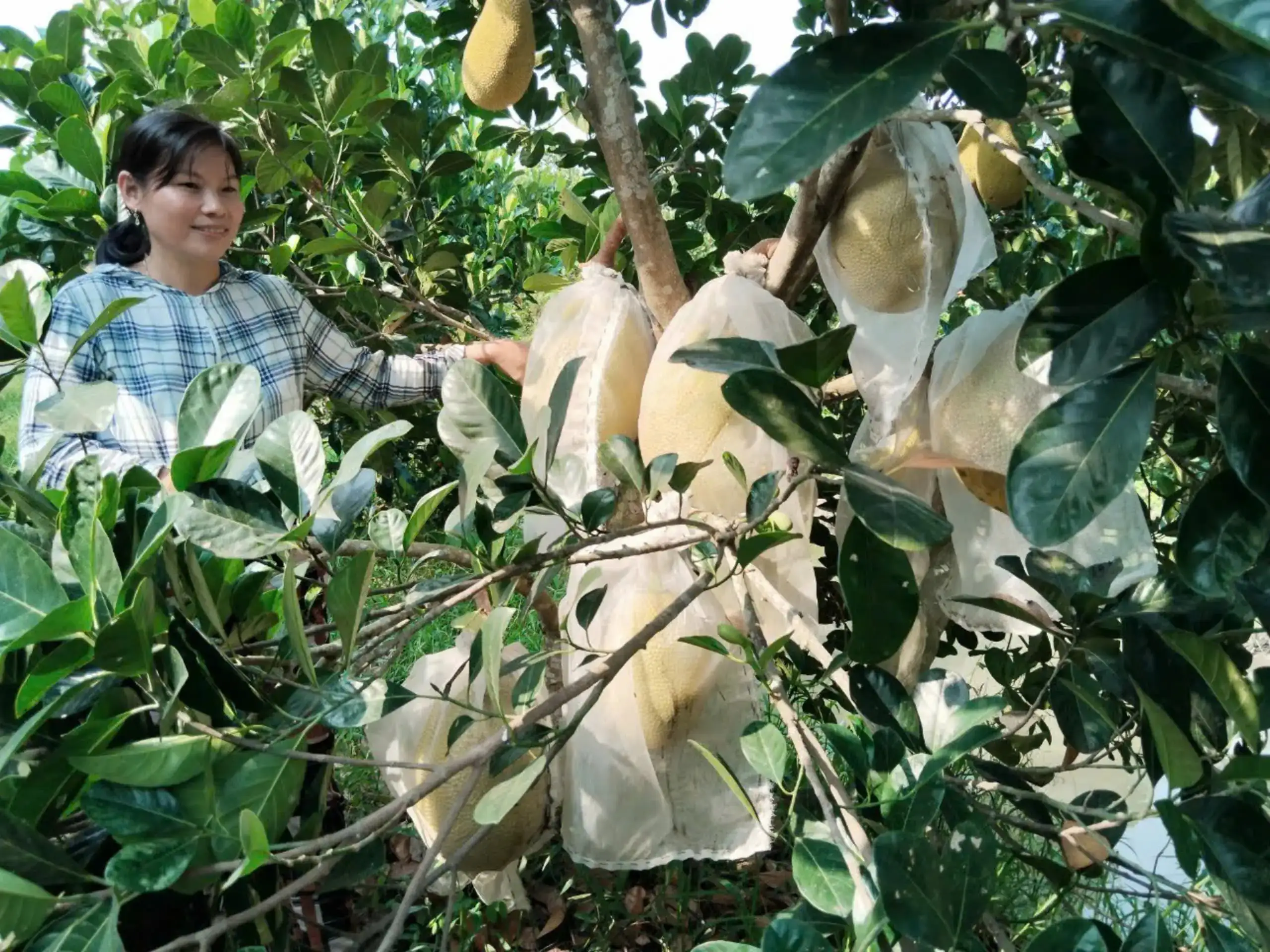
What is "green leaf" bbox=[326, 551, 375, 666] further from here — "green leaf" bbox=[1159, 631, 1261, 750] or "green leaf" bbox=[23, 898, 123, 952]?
"green leaf" bbox=[1159, 631, 1261, 750]

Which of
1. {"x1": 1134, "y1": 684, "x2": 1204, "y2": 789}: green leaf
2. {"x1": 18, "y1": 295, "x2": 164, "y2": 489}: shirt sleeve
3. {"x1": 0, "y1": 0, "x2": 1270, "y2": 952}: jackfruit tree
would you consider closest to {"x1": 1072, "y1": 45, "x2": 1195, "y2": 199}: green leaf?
{"x1": 0, "y1": 0, "x2": 1270, "y2": 952}: jackfruit tree

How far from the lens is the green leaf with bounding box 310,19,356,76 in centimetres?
118

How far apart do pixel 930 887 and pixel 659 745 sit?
0.50 m

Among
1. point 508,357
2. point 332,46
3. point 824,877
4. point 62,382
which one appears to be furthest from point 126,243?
point 824,877

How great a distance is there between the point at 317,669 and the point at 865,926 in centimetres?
31

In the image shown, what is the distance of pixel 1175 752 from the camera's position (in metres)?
0.43

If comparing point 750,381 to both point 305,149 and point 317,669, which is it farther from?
point 305,149

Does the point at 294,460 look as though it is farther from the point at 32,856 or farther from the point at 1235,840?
the point at 1235,840

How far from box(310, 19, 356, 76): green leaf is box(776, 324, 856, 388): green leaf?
99 cm

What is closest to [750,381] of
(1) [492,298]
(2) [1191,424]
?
(2) [1191,424]

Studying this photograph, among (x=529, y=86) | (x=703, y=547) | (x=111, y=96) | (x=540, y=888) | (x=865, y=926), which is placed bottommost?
(x=540, y=888)

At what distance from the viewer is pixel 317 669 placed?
1.72 ft

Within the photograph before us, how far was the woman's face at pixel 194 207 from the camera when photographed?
1.32m

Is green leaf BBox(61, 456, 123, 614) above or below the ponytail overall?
below
